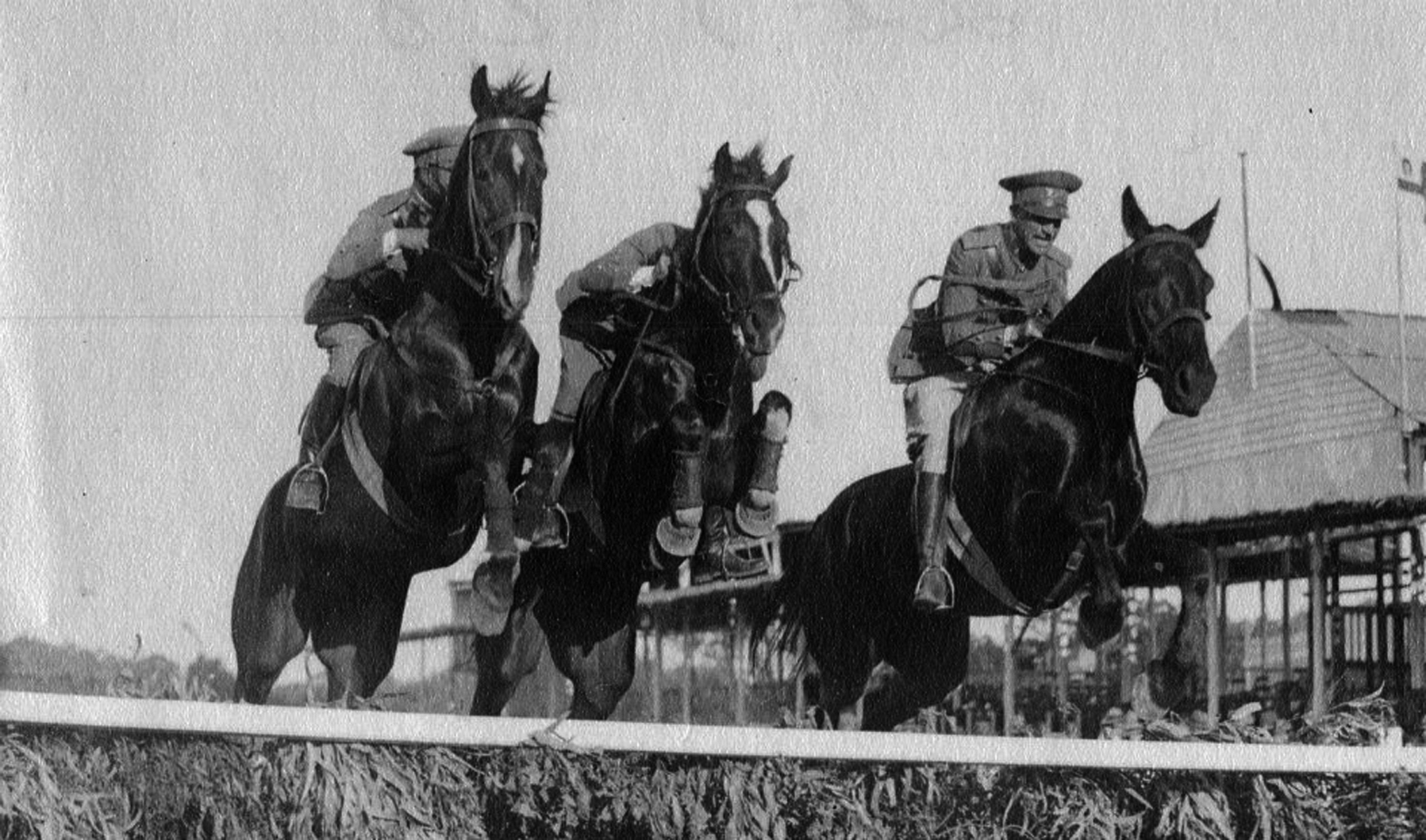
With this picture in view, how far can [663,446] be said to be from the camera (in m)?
8.71

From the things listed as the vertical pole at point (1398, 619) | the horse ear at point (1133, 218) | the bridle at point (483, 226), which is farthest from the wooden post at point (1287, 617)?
the bridle at point (483, 226)

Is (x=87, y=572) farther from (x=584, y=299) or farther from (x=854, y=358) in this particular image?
(x=854, y=358)

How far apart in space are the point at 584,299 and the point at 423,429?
77 cm

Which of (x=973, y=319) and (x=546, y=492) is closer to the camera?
(x=546, y=492)

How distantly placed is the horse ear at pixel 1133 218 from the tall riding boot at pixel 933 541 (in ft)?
3.45

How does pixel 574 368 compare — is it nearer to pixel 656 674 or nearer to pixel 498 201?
pixel 498 201

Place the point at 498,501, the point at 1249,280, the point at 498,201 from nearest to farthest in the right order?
the point at 498,201, the point at 498,501, the point at 1249,280

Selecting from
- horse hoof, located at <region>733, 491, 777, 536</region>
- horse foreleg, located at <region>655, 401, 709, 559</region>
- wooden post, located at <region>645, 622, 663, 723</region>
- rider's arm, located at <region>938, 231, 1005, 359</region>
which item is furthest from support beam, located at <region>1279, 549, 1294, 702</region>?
horse foreleg, located at <region>655, 401, 709, 559</region>

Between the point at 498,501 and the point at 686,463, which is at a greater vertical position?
the point at 686,463

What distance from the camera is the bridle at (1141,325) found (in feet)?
29.1

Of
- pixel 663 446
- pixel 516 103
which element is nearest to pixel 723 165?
pixel 516 103

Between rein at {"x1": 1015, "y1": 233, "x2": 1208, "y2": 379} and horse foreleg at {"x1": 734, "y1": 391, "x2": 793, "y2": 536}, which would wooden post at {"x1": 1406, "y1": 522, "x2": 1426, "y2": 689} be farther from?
horse foreleg at {"x1": 734, "y1": 391, "x2": 793, "y2": 536}

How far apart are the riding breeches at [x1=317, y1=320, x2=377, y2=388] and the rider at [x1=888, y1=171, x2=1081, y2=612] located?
6.23 ft

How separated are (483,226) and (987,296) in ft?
6.40
